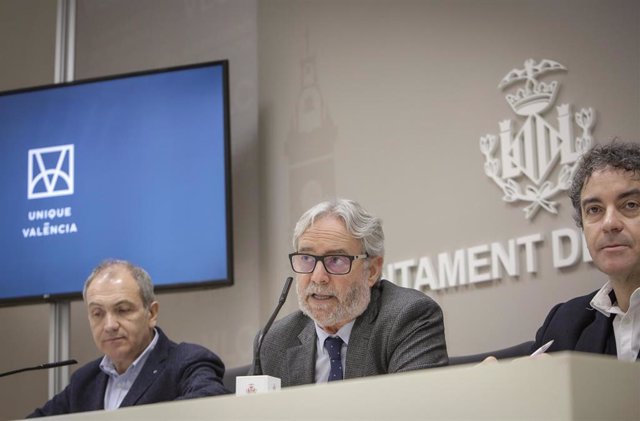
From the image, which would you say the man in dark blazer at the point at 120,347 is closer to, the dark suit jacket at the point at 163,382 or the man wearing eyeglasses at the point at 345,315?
the dark suit jacket at the point at 163,382

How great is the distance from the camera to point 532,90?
12.1ft

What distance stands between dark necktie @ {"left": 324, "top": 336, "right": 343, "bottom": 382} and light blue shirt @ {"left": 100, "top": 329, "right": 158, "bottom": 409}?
2.77 ft

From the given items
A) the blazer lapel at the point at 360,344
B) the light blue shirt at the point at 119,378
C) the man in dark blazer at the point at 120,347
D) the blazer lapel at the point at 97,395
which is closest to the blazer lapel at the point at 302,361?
the blazer lapel at the point at 360,344

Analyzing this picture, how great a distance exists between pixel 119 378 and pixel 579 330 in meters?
1.68

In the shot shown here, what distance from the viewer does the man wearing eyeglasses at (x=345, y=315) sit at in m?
2.76

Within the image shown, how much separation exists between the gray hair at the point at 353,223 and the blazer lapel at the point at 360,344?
0.59 feet

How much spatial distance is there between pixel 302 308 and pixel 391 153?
1340mm

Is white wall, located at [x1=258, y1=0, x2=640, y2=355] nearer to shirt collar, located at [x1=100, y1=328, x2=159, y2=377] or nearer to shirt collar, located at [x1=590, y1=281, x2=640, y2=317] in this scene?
shirt collar, located at [x1=590, y1=281, x2=640, y2=317]

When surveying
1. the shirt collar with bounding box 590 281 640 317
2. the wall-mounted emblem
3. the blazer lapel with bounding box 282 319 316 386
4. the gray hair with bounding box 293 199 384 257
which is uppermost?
the wall-mounted emblem

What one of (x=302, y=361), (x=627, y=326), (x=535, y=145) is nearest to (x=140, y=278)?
(x=302, y=361)

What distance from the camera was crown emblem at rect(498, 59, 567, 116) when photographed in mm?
3654

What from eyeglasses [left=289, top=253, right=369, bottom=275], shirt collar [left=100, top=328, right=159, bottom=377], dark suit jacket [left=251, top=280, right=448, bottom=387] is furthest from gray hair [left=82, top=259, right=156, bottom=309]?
eyeglasses [left=289, top=253, right=369, bottom=275]

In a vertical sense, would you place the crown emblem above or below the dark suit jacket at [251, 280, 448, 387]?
above

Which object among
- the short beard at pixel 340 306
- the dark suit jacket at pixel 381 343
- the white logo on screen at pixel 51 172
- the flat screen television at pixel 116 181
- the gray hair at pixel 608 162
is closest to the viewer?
the gray hair at pixel 608 162
